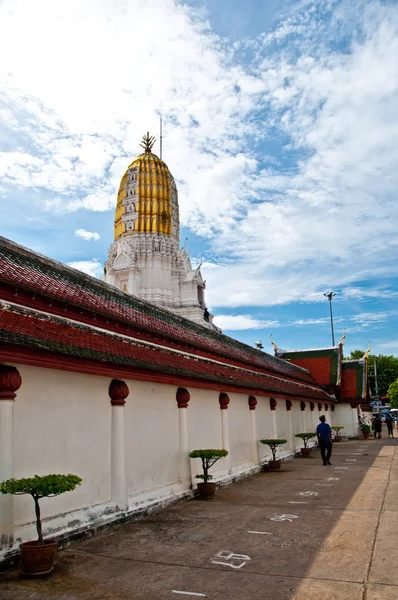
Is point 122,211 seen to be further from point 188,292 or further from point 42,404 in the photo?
point 42,404

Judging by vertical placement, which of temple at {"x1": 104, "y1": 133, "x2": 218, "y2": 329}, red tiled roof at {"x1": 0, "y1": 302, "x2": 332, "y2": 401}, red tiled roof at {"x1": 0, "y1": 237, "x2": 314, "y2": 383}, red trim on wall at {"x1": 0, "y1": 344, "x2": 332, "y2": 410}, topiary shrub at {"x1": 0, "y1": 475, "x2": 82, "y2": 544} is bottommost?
topiary shrub at {"x1": 0, "y1": 475, "x2": 82, "y2": 544}

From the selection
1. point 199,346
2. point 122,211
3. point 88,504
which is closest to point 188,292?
point 122,211

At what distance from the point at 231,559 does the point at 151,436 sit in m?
4.78

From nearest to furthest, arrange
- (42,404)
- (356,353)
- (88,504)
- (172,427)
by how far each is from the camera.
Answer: (42,404)
(88,504)
(172,427)
(356,353)

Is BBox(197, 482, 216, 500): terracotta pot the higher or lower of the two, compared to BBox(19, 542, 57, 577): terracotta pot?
lower

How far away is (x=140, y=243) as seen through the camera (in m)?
51.2

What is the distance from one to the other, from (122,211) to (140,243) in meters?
4.82

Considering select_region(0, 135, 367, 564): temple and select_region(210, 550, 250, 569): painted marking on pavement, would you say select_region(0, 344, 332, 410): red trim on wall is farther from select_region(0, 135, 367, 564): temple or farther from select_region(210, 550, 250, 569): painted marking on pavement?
select_region(210, 550, 250, 569): painted marking on pavement

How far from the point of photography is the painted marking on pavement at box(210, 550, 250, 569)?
7.09 meters

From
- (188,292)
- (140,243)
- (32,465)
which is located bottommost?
(32,465)

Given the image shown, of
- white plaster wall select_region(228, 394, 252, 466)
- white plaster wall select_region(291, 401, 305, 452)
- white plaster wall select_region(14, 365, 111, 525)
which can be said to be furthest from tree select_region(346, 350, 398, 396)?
white plaster wall select_region(14, 365, 111, 525)

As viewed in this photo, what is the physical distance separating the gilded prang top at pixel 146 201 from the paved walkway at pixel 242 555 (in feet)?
139

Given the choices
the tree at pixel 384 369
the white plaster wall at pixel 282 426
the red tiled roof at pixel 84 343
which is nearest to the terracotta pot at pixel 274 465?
the white plaster wall at pixel 282 426

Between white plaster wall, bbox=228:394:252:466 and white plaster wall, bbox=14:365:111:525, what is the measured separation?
7.59 m
